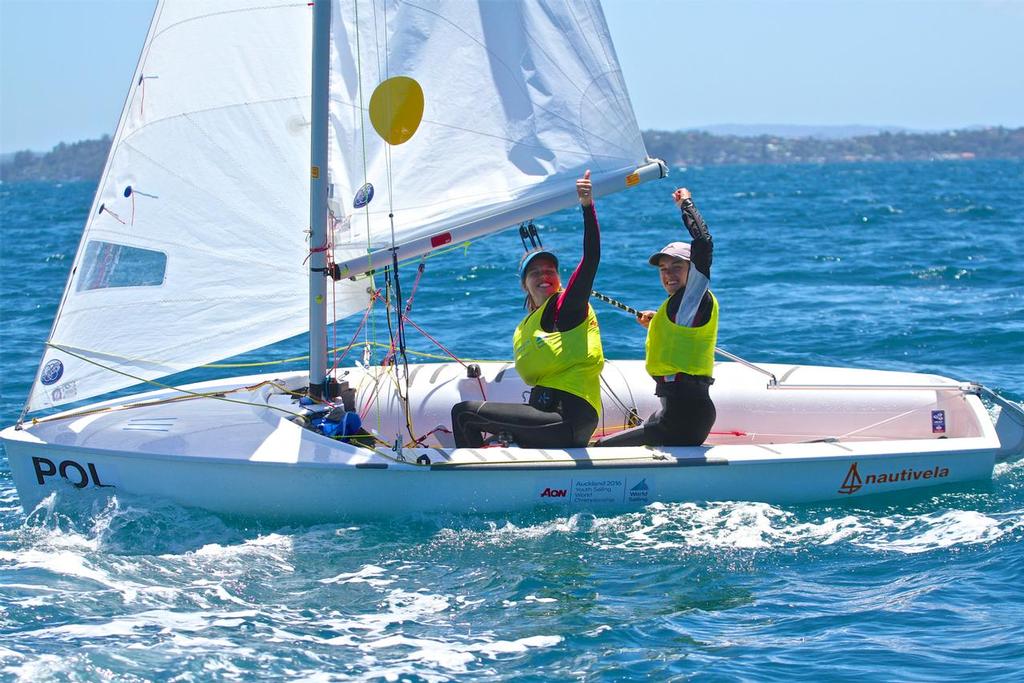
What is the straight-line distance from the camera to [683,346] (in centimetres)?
590

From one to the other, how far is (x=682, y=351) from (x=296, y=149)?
7.32 feet

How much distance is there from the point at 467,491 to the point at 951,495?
2380 mm

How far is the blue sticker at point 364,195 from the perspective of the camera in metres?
6.07

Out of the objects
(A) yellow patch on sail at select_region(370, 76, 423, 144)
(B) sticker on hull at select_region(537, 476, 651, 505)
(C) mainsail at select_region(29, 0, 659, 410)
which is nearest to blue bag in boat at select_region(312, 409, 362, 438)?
(C) mainsail at select_region(29, 0, 659, 410)

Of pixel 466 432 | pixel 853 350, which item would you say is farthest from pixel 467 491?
pixel 853 350

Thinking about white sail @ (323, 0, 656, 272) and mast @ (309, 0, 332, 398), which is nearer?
mast @ (309, 0, 332, 398)

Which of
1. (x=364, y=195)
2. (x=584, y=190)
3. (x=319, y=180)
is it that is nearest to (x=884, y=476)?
(x=584, y=190)

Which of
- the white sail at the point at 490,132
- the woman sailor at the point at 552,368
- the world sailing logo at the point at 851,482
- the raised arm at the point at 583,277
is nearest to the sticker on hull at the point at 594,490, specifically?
the woman sailor at the point at 552,368

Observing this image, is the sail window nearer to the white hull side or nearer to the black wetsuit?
the white hull side

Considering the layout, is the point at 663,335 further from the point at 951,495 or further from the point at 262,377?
the point at 262,377

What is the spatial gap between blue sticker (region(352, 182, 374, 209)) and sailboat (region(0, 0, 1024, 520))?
0.02 metres

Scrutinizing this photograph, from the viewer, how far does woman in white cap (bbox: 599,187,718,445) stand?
231 inches

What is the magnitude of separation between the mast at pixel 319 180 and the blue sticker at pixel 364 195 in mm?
229

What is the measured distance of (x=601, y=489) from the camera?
5.70m
